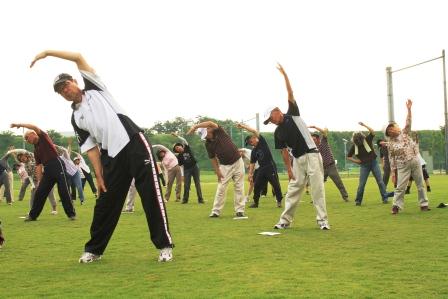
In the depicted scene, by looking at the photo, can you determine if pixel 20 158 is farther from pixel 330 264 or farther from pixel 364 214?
pixel 330 264

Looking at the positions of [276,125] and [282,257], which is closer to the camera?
[282,257]

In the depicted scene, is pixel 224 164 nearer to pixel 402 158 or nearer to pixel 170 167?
pixel 402 158

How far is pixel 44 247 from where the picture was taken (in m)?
9.41

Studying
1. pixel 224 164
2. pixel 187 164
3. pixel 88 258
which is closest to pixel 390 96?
pixel 187 164

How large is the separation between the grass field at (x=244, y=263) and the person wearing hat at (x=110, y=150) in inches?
19.0

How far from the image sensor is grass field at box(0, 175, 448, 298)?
5.68 meters

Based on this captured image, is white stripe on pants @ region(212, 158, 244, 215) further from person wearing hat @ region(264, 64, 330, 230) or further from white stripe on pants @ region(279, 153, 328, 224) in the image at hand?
person wearing hat @ region(264, 64, 330, 230)

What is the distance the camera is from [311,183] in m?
10.6

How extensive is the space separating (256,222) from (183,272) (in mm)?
6023

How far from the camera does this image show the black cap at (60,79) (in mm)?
7281

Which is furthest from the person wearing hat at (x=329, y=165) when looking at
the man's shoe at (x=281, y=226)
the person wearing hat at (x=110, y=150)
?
the person wearing hat at (x=110, y=150)

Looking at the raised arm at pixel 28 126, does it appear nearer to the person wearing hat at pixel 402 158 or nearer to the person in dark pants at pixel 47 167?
the person in dark pants at pixel 47 167

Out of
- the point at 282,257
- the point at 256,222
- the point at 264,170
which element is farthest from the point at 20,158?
the point at 282,257

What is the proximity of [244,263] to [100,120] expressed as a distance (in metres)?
2.23
